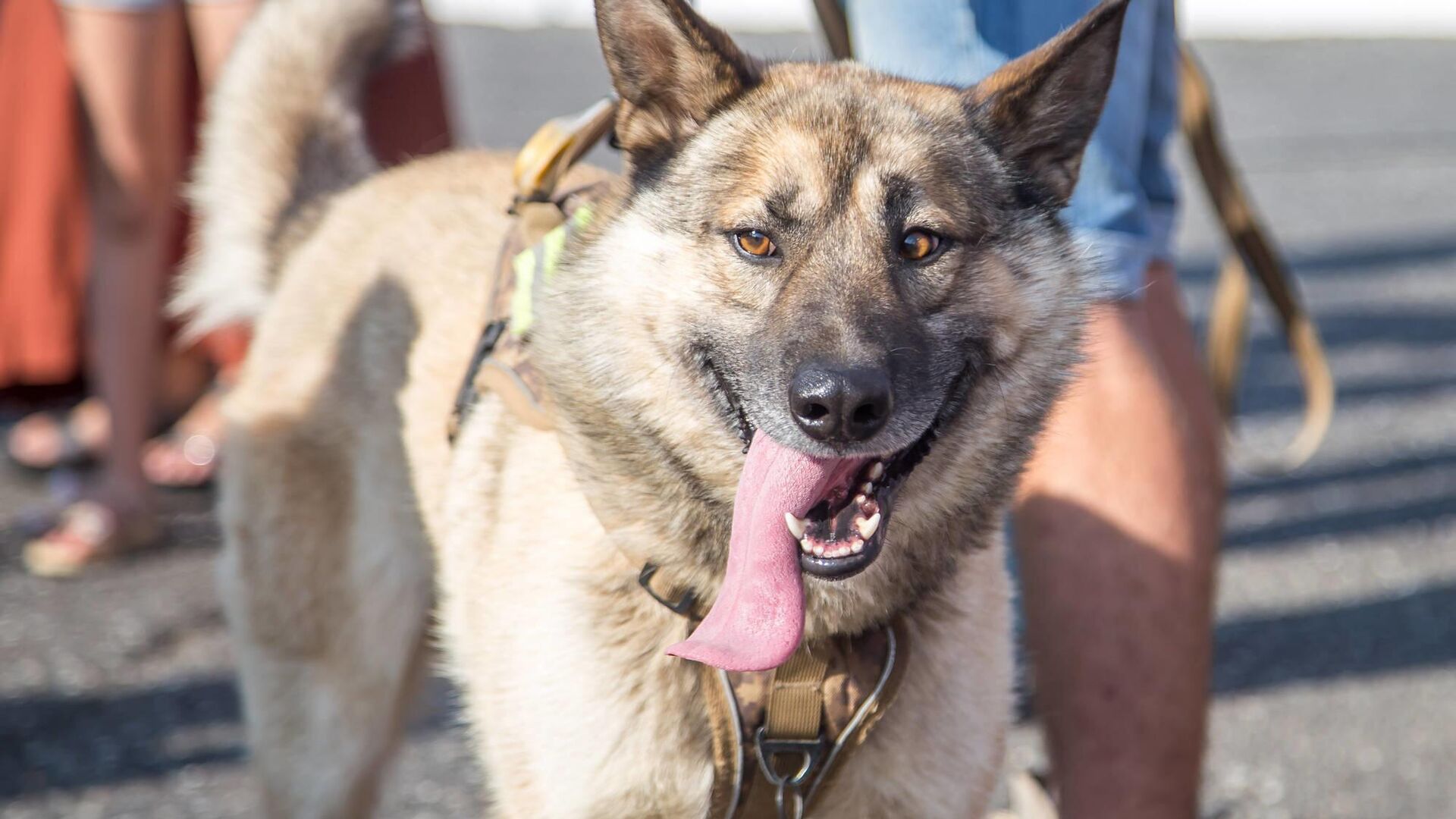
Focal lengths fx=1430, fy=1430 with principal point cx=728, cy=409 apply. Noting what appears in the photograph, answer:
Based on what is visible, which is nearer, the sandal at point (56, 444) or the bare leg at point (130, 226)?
the bare leg at point (130, 226)

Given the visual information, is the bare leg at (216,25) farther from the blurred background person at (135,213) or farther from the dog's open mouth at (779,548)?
the dog's open mouth at (779,548)

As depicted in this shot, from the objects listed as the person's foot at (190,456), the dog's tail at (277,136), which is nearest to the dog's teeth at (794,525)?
the dog's tail at (277,136)

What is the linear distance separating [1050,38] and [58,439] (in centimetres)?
359

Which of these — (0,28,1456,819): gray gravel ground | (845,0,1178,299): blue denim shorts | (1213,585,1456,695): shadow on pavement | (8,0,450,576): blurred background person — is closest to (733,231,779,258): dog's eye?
(845,0,1178,299): blue denim shorts

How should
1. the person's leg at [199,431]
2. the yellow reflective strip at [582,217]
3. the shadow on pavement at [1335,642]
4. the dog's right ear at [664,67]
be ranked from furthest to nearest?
the person's leg at [199,431] → the shadow on pavement at [1335,642] → the yellow reflective strip at [582,217] → the dog's right ear at [664,67]

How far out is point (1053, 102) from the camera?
199cm

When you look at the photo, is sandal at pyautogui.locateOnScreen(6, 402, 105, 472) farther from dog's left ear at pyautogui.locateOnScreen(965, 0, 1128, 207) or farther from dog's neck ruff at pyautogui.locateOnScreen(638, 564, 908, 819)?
dog's left ear at pyautogui.locateOnScreen(965, 0, 1128, 207)

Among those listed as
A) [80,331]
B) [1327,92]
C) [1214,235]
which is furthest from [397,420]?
[1327,92]

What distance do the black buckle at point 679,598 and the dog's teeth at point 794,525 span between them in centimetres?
25

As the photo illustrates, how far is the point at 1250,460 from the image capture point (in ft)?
15.9

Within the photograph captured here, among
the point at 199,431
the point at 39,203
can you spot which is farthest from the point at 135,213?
the point at 199,431

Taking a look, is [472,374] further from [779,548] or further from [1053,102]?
[1053,102]

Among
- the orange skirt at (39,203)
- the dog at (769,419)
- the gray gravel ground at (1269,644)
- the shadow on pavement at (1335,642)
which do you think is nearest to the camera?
the dog at (769,419)

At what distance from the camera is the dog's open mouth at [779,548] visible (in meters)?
1.73
